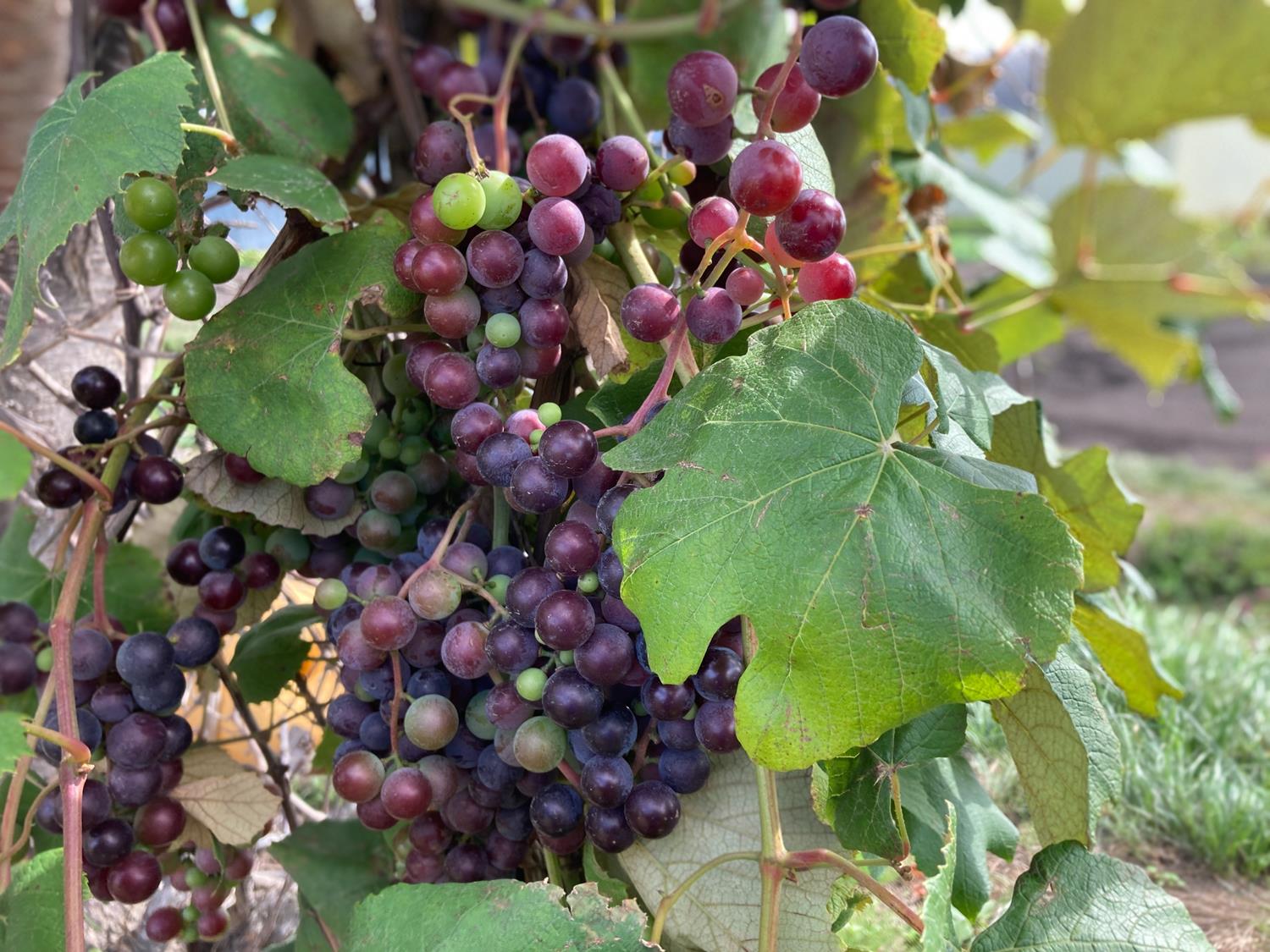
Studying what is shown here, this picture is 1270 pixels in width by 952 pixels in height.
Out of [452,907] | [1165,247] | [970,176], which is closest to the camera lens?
[452,907]

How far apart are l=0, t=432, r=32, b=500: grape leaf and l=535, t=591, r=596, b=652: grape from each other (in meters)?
0.28

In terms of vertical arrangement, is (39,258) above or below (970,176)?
above

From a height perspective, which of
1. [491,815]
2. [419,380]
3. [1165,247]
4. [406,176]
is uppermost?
[419,380]

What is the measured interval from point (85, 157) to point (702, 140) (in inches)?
14.4

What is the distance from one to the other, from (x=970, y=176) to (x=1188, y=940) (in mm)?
1018

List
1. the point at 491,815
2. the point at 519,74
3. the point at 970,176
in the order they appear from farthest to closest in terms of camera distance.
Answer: the point at 970,176
the point at 519,74
the point at 491,815

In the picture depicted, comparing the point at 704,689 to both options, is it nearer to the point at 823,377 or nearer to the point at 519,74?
the point at 823,377

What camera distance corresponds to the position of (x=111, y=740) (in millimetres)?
671

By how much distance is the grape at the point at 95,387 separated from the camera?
0.76 m

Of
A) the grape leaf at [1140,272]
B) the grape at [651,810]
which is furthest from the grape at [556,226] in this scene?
the grape leaf at [1140,272]

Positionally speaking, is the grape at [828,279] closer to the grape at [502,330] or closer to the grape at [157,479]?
the grape at [502,330]

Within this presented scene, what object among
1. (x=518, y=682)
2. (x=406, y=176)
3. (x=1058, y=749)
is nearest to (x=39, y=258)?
(x=518, y=682)

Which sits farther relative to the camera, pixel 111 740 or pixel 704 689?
pixel 111 740

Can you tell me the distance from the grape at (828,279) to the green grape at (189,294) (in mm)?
388
